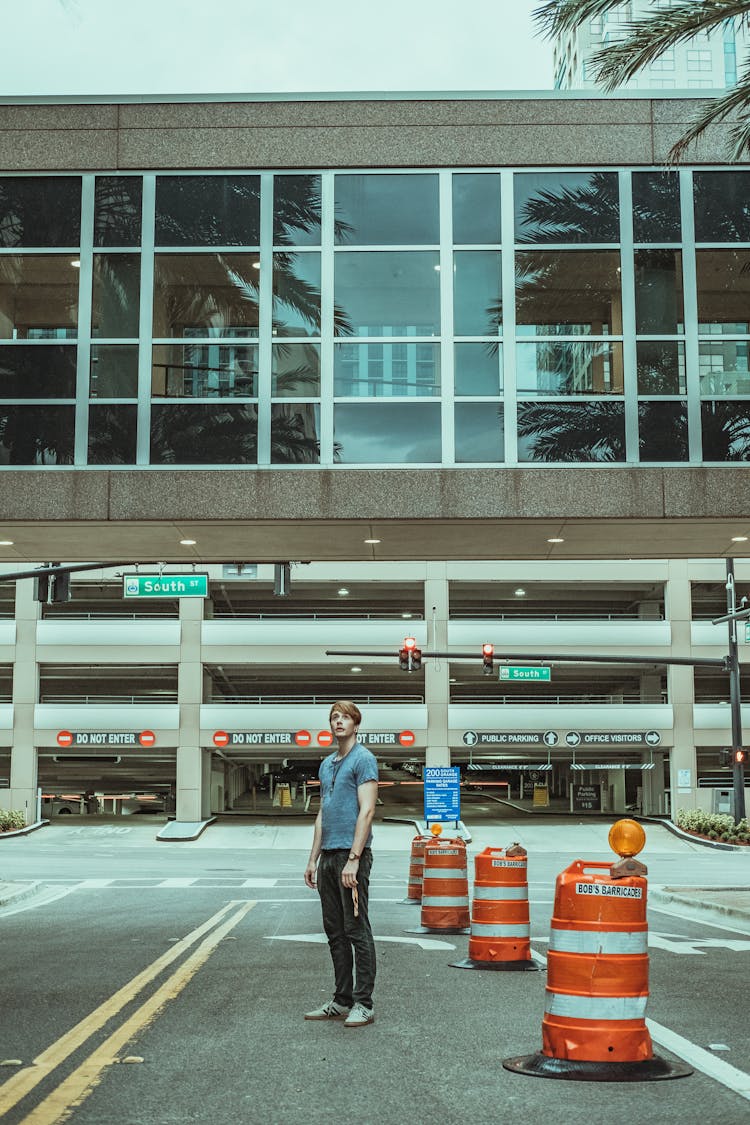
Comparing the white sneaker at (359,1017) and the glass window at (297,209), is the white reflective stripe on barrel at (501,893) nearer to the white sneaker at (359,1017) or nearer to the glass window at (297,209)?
the white sneaker at (359,1017)

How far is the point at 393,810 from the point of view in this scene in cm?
6391

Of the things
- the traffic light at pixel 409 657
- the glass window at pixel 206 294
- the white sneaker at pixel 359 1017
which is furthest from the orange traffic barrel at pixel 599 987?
the traffic light at pixel 409 657

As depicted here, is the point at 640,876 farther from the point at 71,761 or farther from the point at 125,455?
the point at 71,761

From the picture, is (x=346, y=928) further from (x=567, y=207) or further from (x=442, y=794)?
(x=442, y=794)

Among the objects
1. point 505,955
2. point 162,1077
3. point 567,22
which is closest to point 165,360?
point 567,22

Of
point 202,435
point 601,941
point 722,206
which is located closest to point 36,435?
point 202,435

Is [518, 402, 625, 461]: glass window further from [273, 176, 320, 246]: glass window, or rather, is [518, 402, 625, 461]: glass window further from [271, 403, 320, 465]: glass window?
[273, 176, 320, 246]: glass window

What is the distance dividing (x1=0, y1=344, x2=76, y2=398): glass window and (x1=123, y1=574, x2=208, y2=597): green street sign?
814cm

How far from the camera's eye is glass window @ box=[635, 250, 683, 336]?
16.4m

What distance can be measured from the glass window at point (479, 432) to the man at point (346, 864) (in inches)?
303

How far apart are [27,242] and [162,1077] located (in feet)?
40.1

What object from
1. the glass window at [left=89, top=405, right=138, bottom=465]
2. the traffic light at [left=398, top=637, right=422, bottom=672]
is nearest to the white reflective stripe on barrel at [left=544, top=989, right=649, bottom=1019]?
the glass window at [left=89, top=405, right=138, bottom=465]

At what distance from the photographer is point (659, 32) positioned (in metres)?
14.7

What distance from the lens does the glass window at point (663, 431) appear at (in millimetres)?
16016
